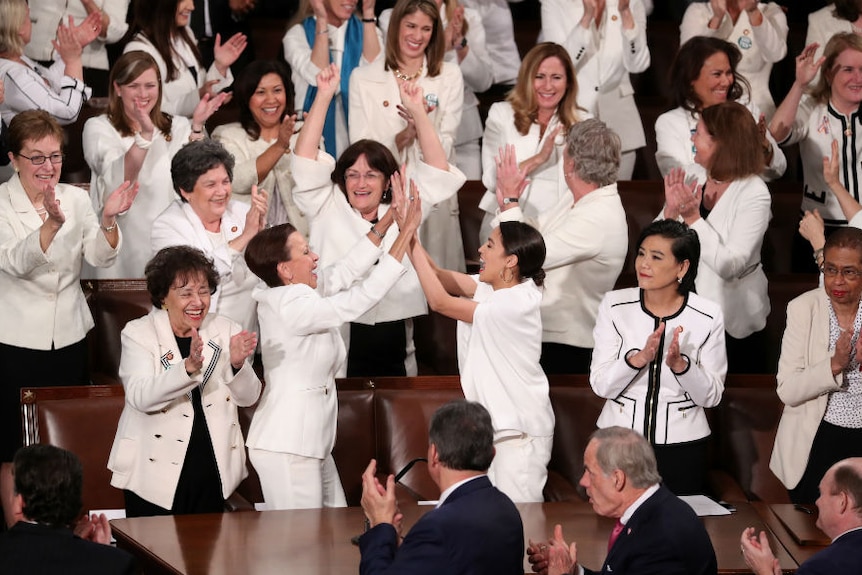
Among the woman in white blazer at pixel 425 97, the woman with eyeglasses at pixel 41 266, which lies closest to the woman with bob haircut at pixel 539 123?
the woman in white blazer at pixel 425 97

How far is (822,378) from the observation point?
4840 mm

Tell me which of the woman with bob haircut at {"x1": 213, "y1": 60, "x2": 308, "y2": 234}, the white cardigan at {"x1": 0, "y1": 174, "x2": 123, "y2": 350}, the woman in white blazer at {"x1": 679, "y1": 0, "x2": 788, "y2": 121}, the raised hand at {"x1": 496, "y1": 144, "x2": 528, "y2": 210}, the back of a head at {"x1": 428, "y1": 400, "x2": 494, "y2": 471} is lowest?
the back of a head at {"x1": 428, "y1": 400, "x2": 494, "y2": 471}

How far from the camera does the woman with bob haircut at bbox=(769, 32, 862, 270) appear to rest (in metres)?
6.43

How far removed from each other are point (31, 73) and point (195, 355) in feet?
7.60

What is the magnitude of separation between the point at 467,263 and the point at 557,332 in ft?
2.86

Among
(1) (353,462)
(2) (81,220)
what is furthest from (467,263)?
(2) (81,220)

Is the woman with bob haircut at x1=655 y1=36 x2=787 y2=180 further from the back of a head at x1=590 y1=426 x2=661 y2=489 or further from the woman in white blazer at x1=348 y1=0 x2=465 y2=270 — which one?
the back of a head at x1=590 y1=426 x2=661 y2=489

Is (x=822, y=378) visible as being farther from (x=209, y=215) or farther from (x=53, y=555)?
(x=53, y=555)

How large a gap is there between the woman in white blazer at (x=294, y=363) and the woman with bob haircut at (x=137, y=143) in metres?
1.46

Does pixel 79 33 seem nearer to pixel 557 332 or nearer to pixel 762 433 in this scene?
pixel 557 332

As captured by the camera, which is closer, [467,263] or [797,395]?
[797,395]

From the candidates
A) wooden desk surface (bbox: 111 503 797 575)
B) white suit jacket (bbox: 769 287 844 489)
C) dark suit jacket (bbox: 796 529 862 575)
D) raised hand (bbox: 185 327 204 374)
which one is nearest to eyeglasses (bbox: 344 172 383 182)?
raised hand (bbox: 185 327 204 374)

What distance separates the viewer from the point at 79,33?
608 centimetres

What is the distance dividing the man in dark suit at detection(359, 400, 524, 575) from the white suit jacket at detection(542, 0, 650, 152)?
3461mm
